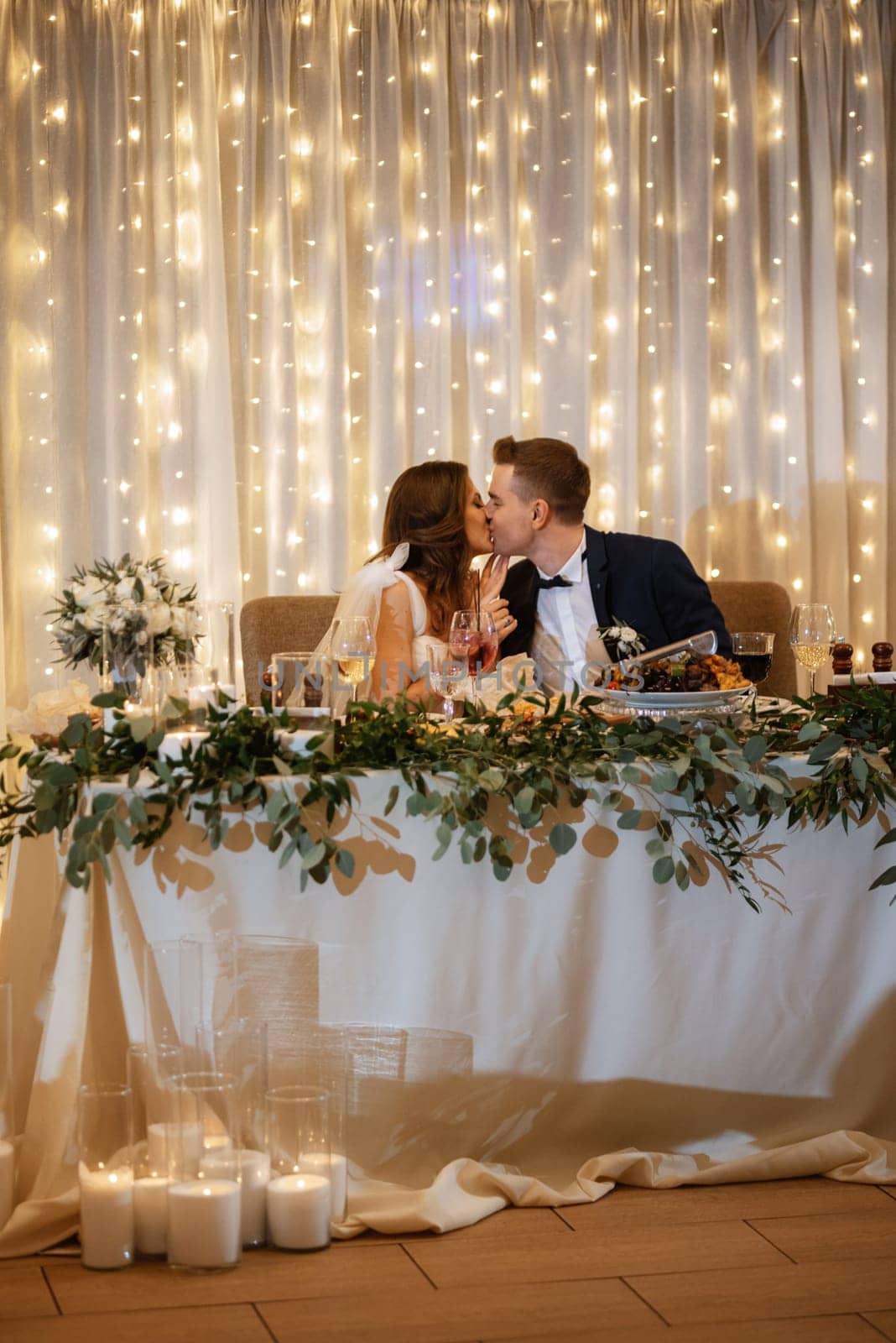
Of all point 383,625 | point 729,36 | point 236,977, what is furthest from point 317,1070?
point 729,36

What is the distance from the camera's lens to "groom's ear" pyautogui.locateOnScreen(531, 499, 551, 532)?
13.2 feet

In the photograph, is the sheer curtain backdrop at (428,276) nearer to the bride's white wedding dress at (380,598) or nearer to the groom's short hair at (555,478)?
the groom's short hair at (555,478)

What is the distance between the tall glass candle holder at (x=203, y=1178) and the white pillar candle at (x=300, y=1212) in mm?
58

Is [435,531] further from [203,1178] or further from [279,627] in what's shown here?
[203,1178]

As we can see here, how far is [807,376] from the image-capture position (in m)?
5.17

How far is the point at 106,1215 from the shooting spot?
6.75 feet

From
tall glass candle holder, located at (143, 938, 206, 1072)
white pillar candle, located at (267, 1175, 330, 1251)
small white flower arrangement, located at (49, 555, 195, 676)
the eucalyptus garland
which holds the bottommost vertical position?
white pillar candle, located at (267, 1175, 330, 1251)

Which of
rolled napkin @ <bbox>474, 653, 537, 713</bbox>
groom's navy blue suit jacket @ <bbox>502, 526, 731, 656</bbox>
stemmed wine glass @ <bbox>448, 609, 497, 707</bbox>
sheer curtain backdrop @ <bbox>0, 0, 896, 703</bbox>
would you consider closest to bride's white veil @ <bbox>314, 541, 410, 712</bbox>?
groom's navy blue suit jacket @ <bbox>502, 526, 731, 656</bbox>

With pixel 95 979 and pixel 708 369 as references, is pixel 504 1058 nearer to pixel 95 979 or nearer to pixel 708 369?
pixel 95 979

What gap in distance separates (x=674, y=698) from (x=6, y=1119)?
1237 mm

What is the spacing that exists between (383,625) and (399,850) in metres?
1.40

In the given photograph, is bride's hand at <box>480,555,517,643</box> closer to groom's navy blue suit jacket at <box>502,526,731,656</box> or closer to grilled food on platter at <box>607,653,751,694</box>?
groom's navy blue suit jacket at <box>502,526,731,656</box>

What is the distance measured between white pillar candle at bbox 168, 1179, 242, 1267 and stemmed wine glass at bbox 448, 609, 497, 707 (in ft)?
2.97

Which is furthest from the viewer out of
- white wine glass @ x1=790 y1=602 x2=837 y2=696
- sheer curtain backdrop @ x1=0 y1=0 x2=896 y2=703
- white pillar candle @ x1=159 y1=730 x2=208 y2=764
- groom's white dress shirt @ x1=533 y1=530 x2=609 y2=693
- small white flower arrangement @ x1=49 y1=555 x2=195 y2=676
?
sheer curtain backdrop @ x1=0 y1=0 x2=896 y2=703
